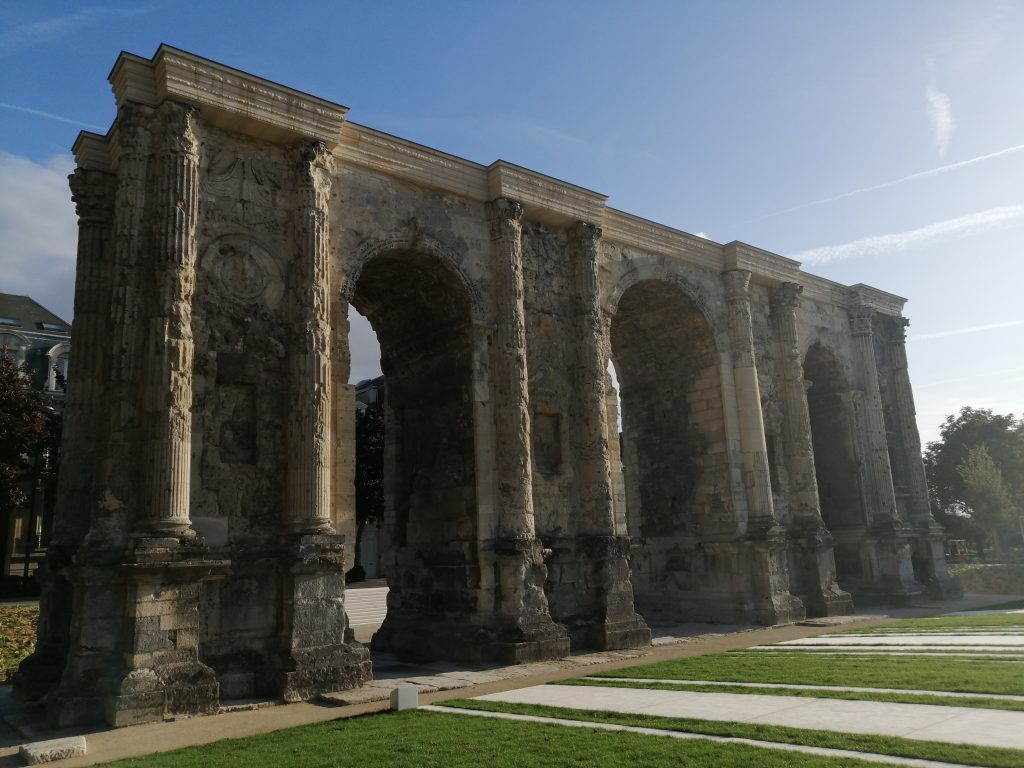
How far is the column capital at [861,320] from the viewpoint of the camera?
72.1 ft

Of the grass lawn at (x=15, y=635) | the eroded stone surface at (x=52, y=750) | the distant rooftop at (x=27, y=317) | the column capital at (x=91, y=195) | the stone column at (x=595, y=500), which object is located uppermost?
the distant rooftop at (x=27, y=317)

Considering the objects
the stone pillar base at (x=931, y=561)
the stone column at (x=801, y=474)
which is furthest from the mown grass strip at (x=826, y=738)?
the stone pillar base at (x=931, y=561)

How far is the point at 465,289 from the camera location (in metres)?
13.6

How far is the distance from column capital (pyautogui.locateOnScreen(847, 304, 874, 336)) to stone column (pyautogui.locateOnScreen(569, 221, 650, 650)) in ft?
33.9

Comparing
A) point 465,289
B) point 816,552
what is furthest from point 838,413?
point 465,289

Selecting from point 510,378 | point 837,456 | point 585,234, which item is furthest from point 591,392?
point 837,456

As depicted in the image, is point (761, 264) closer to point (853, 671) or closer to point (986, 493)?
point (853, 671)

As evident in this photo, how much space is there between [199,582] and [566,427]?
7.06 metres

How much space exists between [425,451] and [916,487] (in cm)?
1541

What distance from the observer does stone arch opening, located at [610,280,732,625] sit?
17578 mm

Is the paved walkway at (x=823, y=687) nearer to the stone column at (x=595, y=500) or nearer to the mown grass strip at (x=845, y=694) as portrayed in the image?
the mown grass strip at (x=845, y=694)

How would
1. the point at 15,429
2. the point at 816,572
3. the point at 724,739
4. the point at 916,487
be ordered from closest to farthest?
the point at 724,739
the point at 816,572
the point at 916,487
the point at 15,429

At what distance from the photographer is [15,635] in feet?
53.8

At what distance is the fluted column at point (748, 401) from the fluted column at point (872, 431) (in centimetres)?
487
